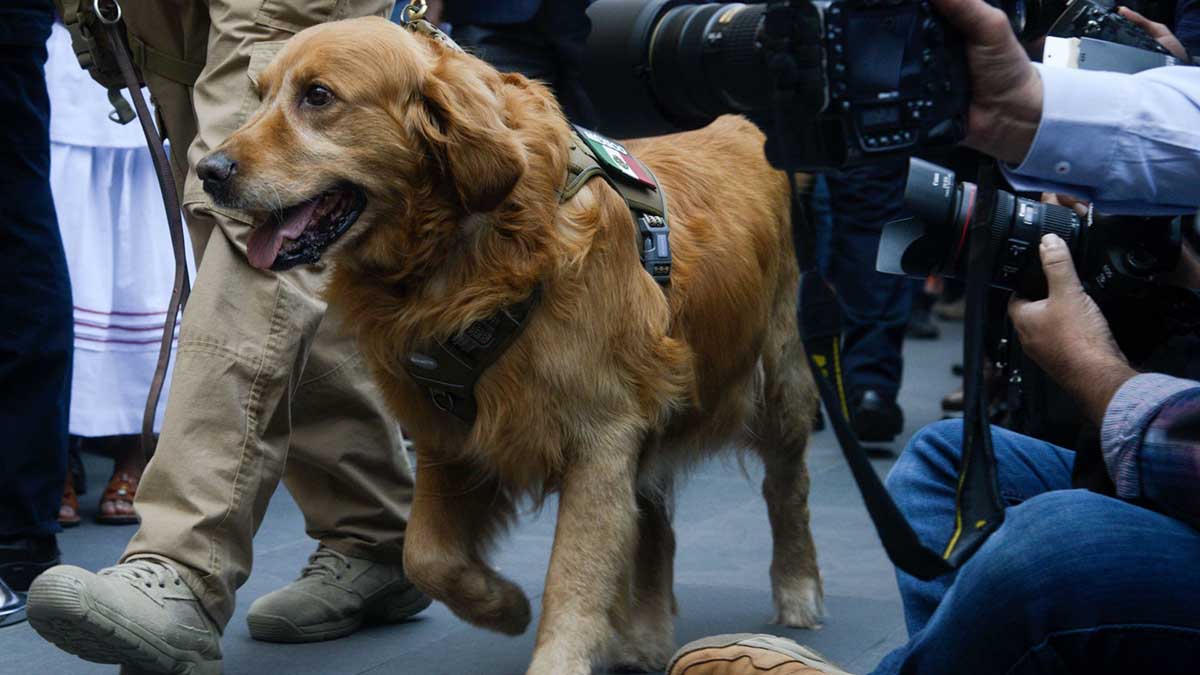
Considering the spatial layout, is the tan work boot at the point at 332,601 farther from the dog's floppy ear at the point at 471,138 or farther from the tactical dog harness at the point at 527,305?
the dog's floppy ear at the point at 471,138

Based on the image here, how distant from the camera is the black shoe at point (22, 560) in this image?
→ 12.2ft

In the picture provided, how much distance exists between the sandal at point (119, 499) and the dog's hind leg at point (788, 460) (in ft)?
6.74

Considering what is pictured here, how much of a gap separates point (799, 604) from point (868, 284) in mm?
2878

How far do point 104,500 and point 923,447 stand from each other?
289 cm

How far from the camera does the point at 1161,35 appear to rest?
8.70ft

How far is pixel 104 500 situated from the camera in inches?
187

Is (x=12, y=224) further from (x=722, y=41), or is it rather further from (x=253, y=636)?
(x=722, y=41)

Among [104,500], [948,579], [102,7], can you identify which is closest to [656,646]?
[948,579]

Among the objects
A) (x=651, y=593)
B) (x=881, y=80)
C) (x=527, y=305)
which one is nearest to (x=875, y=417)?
(x=651, y=593)

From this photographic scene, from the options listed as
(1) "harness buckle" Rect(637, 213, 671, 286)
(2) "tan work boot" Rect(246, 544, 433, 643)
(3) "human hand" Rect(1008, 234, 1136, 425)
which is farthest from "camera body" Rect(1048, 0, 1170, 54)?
(2) "tan work boot" Rect(246, 544, 433, 643)

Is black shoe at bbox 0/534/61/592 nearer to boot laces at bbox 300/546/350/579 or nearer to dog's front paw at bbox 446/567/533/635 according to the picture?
boot laces at bbox 300/546/350/579

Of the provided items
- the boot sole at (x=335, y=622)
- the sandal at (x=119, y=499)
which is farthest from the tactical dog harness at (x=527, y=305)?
the sandal at (x=119, y=499)

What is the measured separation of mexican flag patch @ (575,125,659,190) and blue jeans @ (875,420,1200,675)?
119 cm

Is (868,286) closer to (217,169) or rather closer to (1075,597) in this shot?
(217,169)
